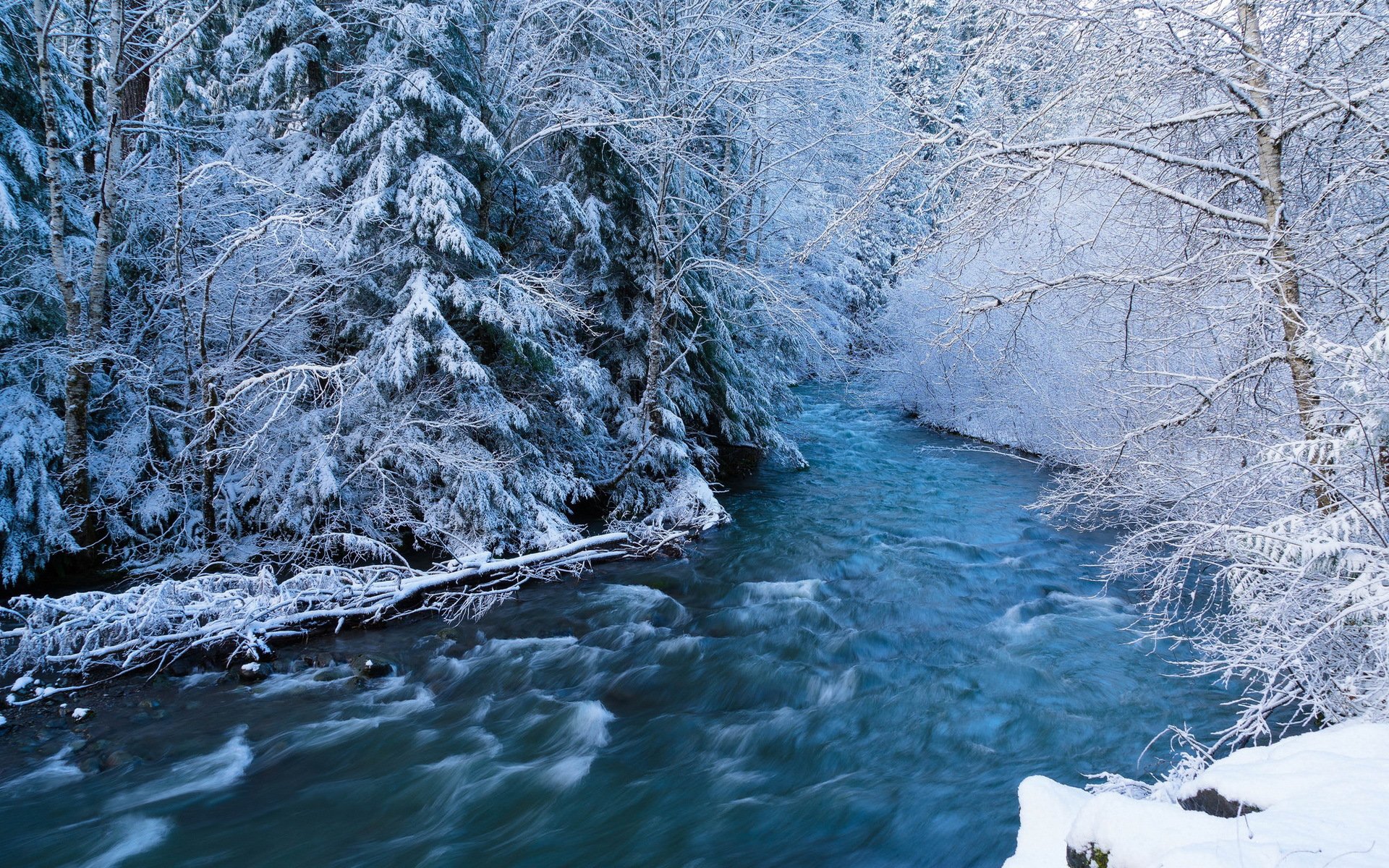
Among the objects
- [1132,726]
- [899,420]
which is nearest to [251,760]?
[1132,726]

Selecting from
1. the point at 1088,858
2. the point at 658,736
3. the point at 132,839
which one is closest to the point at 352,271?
the point at 132,839

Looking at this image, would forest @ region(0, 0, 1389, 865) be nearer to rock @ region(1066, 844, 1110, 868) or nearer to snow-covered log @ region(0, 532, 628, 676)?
snow-covered log @ region(0, 532, 628, 676)

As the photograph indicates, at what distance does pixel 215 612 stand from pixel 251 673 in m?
0.74

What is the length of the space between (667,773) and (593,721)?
937 millimetres

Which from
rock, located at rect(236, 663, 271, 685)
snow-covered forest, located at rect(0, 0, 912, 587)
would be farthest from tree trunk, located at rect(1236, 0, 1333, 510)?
rock, located at rect(236, 663, 271, 685)

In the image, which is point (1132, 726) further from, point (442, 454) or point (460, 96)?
point (460, 96)

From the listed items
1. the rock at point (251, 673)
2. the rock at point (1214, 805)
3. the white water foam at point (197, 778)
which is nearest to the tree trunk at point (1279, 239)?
the rock at point (1214, 805)

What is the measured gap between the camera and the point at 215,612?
6.40 metres

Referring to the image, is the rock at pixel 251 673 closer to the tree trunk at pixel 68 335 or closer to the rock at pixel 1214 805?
the tree trunk at pixel 68 335

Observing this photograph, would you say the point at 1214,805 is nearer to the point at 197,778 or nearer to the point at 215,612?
the point at 197,778

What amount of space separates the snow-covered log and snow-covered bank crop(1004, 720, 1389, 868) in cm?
641

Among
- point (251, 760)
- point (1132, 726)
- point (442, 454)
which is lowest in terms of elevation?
point (1132, 726)

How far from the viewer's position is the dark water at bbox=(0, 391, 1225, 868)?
453 cm

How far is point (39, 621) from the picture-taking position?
580 cm
